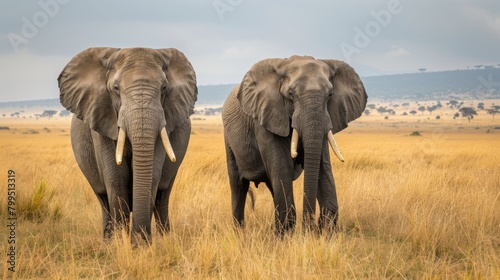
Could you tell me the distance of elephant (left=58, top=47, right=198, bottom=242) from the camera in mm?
6961

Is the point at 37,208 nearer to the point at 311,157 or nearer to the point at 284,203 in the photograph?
the point at 284,203

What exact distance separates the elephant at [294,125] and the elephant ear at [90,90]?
1937mm

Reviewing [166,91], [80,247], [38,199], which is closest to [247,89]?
[166,91]

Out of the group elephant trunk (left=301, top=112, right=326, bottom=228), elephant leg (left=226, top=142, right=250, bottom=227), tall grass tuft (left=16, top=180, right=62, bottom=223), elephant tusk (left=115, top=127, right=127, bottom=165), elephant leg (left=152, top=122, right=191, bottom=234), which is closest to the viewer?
elephant tusk (left=115, top=127, right=127, bottom=165)

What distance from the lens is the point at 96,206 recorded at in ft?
37.4

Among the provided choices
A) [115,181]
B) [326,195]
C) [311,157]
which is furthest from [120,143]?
[326,195]

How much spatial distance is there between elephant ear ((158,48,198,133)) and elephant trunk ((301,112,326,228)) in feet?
4.46

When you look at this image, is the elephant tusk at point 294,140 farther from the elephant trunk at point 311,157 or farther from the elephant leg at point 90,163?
the elephant leg at point 90,163

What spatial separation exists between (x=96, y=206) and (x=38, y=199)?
1540 millimetres

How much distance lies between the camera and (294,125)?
8008mm

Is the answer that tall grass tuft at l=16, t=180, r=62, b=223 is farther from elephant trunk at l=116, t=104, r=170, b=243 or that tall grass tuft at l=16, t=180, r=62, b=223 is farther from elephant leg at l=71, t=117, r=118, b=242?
elephant trunk at l=116, t=104, r=170, b=243

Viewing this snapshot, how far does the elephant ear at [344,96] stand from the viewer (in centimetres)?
845

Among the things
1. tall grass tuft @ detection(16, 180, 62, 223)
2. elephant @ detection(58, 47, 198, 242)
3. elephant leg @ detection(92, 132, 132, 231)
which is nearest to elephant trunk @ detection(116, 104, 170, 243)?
elephant @ detection(58, 47, 198, 242)

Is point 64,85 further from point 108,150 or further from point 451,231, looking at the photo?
point 451,231
